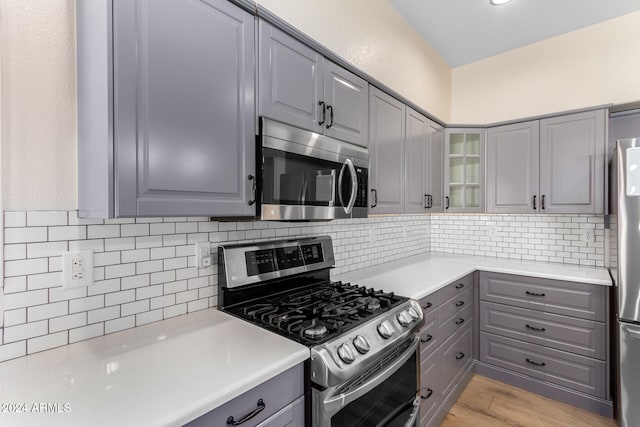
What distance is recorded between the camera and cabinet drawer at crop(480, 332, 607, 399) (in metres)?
2.31

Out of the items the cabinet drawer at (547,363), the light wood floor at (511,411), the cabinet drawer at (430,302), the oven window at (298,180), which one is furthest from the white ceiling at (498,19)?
the light wood floor at (511,411)

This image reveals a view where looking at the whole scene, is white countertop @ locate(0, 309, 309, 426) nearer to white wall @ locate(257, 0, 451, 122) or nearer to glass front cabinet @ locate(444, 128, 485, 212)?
white wall @ locate(257, 0, 451, 122)

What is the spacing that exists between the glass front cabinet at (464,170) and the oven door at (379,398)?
74.4 inches

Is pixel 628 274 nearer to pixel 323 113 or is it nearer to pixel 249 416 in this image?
pixel 323 113

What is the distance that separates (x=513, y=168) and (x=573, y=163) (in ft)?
1.43

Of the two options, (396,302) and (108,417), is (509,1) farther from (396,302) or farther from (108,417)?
(108,417)

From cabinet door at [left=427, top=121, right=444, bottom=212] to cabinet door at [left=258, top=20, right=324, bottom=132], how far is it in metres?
1.54

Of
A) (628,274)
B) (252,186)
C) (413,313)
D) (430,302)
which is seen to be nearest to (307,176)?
(252,186)

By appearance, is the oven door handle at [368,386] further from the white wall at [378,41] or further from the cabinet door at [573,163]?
the cabinet door at [573,163]

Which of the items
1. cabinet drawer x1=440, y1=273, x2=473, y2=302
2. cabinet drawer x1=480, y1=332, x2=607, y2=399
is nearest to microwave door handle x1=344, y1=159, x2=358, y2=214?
cabinet drawer x1=440, y1=273, x2=473, y2=302

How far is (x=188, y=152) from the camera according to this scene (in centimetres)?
112

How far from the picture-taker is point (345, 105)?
1.84 meters

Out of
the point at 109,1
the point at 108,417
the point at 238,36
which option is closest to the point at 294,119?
the point at 238,36

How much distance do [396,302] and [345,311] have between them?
34cm
